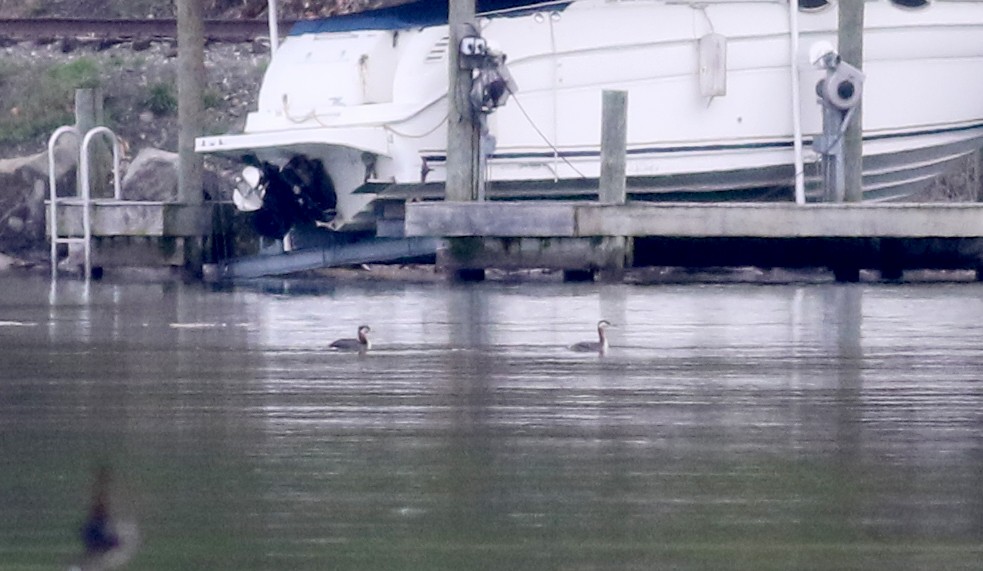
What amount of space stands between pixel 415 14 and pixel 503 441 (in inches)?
479

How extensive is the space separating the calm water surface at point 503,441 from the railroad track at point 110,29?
36.9 ft

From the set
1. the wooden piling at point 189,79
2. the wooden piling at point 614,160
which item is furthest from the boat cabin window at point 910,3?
the wooden piling at point 189,79

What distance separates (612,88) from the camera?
21.2m

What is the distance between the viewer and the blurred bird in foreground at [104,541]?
7.19m

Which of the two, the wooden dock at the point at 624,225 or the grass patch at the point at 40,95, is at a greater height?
the grass patch at the point at 40,95

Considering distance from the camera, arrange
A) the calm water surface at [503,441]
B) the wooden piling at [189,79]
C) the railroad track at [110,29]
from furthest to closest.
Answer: the railroad track at [110,29], the wooden piling at [189,79], the calm water surface at [503,441]

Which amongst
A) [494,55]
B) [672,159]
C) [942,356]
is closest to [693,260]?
[672,159]

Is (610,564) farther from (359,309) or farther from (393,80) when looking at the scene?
(393,80)

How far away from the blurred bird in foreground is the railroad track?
65.4 feet

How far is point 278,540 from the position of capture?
774 cm

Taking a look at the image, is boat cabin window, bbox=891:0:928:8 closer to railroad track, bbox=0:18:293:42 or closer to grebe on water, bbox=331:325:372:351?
railroad track, bbox=0:18:293:42

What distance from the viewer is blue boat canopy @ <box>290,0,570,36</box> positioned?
842 inches

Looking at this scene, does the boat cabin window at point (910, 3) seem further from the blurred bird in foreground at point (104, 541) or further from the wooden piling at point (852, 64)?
the blurred bird in foreground at point (104, 541)

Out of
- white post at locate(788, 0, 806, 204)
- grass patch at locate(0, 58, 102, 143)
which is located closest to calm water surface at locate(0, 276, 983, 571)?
white post at locate(788, 0, 806, 204)
